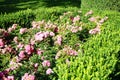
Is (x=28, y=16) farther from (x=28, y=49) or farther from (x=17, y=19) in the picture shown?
(x=28, y=49)

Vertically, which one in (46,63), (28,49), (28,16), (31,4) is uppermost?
(28,16)

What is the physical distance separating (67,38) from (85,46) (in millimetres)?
1312

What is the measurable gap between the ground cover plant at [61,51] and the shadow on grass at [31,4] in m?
5.76

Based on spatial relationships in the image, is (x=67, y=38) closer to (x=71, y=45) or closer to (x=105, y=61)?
(x=71, y=45)

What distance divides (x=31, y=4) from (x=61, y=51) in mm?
9228

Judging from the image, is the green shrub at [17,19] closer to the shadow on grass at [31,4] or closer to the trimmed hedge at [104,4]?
the trimmed hedge at [104,4]

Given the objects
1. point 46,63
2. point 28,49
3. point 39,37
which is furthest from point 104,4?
point 46,63

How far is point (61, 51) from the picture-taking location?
7027 millimetres

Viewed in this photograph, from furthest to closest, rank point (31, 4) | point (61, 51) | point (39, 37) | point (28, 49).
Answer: point (31, 4)
point (39, 37)
point (28, 49)
point (61, 51)

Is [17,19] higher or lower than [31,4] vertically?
higher

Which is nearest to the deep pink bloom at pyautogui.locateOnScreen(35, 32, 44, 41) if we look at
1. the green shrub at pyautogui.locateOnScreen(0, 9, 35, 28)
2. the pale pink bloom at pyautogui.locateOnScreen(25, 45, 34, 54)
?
the pale pink bloom at pyautogui.locateOnScreen(25, 45, 34, 54)

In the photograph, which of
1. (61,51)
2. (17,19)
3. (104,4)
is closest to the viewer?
(61,51)

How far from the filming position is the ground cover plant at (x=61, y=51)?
222 inches

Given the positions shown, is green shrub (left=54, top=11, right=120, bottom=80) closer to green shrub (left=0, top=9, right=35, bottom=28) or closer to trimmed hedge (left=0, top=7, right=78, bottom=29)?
trimmed hedge (left=0, top=7, right=78, bottom=29)
